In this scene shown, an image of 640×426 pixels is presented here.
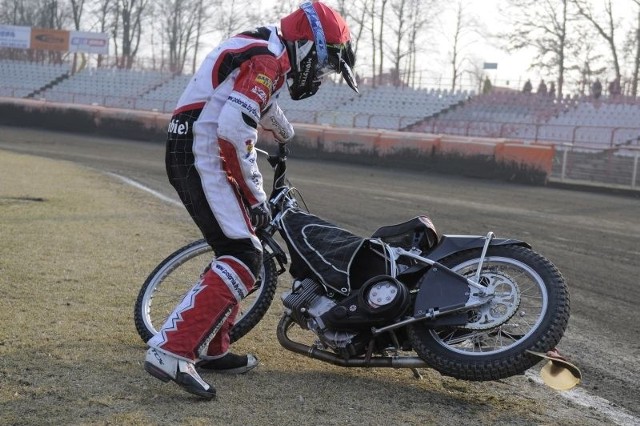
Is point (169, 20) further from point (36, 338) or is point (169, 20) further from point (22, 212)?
point (36, 338)

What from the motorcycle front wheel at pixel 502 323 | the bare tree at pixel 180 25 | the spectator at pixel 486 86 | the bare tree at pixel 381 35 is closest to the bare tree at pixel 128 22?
the bare tree at pixel 180 25

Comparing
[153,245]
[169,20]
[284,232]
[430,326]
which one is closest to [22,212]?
[153,245]

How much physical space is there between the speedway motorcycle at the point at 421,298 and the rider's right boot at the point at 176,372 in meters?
0.68

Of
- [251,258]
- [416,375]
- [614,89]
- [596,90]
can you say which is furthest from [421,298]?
[596,90]

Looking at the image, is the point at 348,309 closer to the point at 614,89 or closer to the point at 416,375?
the point at 416,375

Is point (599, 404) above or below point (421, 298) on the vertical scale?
below

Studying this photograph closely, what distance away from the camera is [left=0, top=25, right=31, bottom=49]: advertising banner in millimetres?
53094

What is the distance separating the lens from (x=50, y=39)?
2039 inches

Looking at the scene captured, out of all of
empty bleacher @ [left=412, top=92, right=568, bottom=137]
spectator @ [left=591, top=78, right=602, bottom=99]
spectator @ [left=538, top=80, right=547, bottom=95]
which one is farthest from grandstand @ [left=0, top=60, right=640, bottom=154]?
spectator @ [left=591, top=78, right=602, bottom=99]

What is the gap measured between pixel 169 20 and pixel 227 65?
6068cm

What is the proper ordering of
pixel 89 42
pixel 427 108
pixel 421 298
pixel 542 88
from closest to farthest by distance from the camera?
pixel 421 298, pixel 542 88, pixel 427 108, pixel 89 42

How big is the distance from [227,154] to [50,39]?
52.6 meters

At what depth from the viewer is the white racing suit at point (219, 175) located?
362cm

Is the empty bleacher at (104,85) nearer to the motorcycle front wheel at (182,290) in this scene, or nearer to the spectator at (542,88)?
the spectator at (542,88)
